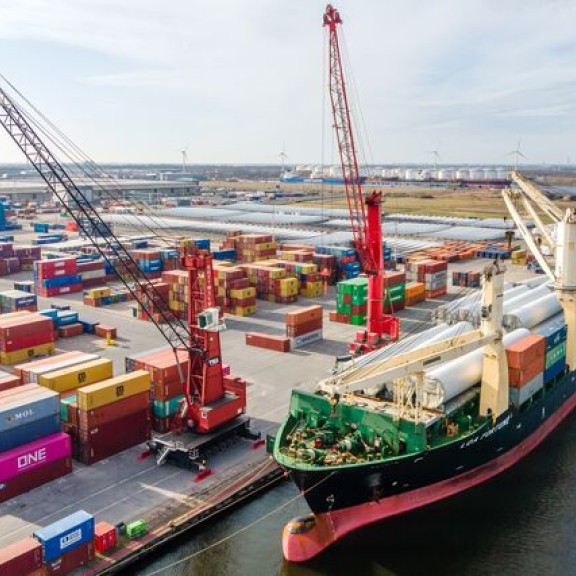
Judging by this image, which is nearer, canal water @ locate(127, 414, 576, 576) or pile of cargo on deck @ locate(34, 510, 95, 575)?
pile of cargo on deck @ locate(34, 510, 95, 575)

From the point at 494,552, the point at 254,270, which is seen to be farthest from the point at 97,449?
the point at 254,270

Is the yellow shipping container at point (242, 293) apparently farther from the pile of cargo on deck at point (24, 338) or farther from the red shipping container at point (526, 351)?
the red shipping container at point (526, 351)

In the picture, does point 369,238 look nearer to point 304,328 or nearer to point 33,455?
point 304,328

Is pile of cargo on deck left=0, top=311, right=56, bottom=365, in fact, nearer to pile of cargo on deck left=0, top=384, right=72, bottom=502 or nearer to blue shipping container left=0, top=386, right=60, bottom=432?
pile of cargo on deck left=0, top=384, right=72, bottom=502

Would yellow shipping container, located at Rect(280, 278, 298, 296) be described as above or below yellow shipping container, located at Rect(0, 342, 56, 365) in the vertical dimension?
above

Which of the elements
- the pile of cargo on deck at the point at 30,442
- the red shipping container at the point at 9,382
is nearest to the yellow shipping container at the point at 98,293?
the red shipping container at the point at 9,382

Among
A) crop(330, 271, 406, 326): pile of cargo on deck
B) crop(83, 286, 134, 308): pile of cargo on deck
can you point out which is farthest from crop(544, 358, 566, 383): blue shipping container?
crop(83, 286, 134, 308): pile of cargo on deck
